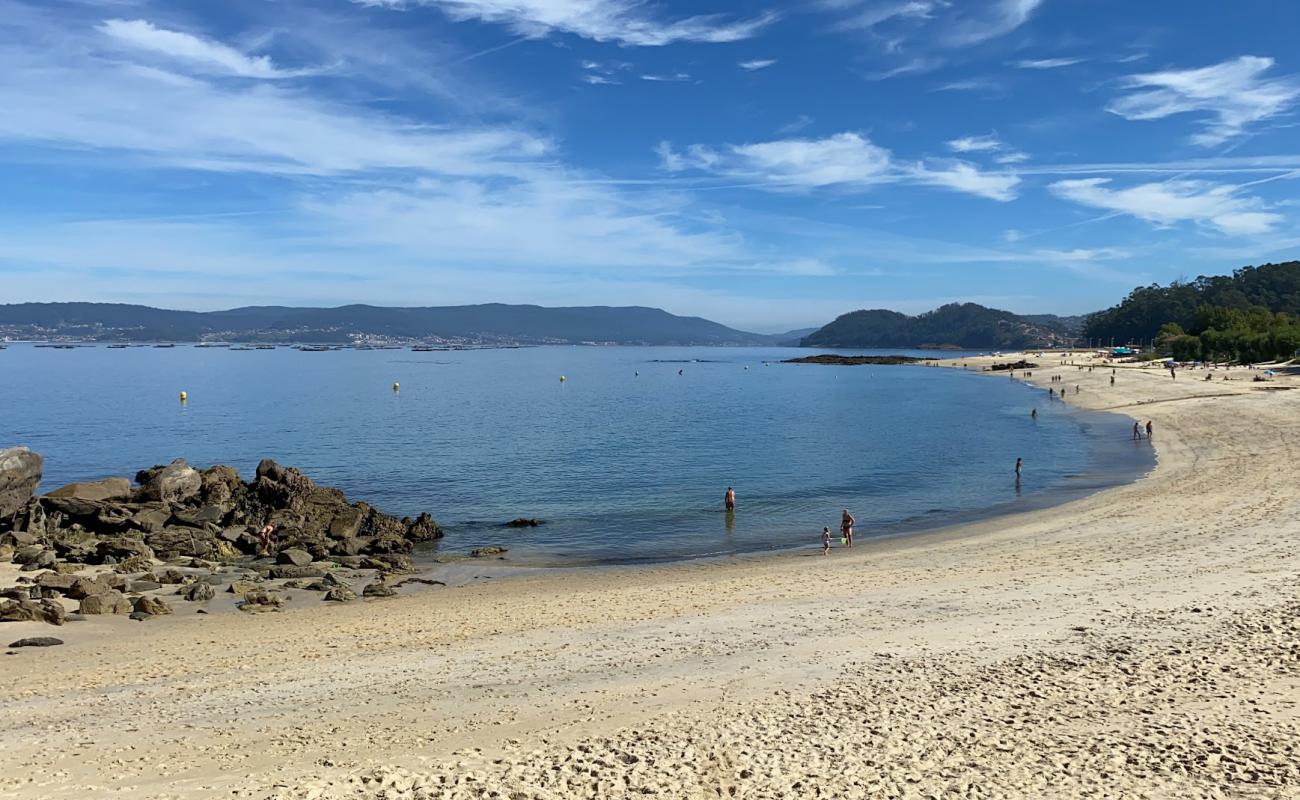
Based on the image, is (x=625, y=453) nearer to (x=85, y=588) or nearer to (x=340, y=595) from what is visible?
(x=340, y=595)

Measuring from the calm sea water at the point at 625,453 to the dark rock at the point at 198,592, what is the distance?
812 cm

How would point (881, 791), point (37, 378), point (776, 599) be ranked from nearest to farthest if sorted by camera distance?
1. point (881, 791)
2. point (776, 599)
3. point (37, 378)

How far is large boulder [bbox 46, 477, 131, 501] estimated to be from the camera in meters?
28.5

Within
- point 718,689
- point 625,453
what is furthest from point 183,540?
point 625,453

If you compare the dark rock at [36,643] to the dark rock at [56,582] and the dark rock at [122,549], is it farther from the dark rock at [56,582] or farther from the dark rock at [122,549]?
the dark rock at [122,549]

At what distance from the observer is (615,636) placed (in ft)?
50.7

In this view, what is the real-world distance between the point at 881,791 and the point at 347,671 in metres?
8.85

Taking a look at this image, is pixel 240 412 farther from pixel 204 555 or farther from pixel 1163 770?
pixel 1163 770

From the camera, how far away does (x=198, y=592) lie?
20.0m

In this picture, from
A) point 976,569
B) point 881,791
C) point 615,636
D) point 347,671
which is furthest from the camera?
point 976,569

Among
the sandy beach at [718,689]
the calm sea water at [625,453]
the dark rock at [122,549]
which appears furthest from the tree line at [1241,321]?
the dark rock at [122,549]

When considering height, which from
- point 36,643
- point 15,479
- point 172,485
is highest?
point 15,479

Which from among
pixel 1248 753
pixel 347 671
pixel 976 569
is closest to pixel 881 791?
pixel 1248 753

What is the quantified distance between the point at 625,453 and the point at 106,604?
3285cm
